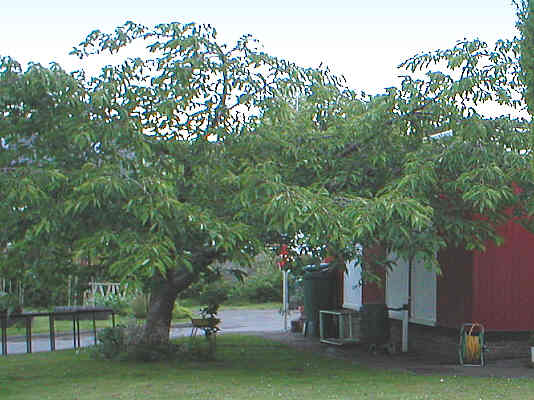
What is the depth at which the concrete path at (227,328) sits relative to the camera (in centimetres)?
1711

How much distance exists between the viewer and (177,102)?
36.8 ft

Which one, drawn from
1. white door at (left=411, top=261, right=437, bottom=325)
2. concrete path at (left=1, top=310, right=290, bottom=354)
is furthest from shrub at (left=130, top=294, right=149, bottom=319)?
white door at (left=411, top=261, right=437, bottom=325)

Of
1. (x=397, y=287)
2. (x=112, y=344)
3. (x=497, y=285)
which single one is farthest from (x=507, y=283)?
(x=112, y=344)

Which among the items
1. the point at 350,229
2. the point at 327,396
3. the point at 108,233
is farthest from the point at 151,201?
the point at 327,396

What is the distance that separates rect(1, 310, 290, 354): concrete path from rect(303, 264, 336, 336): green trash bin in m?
2.12

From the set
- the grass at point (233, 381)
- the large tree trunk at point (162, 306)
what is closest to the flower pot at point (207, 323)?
the grass at point (233, 381)

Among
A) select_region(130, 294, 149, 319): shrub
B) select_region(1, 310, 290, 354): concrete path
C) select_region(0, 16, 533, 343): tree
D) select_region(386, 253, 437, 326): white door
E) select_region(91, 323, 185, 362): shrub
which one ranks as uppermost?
select_region(0, 16, 533, 343): tree

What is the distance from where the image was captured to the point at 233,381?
36.0 ft

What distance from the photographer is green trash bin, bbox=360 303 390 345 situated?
582 inches

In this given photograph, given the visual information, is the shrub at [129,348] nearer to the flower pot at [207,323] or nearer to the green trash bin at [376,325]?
the flower pot at [207,323]

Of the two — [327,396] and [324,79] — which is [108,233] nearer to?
[327,396]

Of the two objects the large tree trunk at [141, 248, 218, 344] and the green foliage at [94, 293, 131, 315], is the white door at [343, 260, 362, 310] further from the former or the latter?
the green foliage at [94, 293, 131, 315]

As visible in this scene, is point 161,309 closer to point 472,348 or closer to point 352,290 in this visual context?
point 472,348

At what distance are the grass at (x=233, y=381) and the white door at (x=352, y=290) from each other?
4.77 m
